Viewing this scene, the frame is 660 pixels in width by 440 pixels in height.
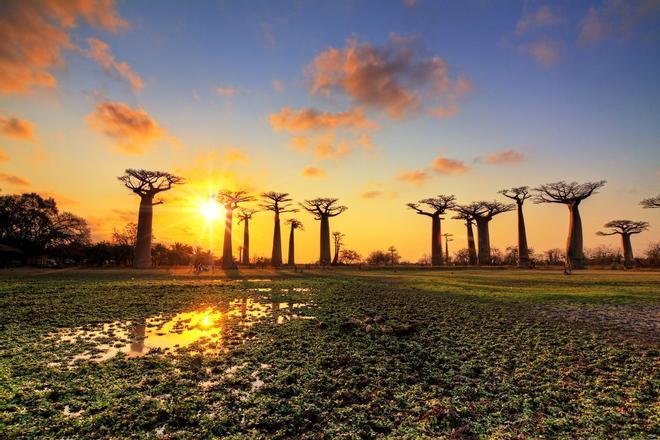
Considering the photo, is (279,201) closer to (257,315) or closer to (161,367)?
(257,315)

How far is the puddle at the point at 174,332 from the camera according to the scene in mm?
7465

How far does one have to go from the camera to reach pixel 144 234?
4441cm

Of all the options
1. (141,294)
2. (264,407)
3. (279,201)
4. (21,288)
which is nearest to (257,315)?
(264,407)

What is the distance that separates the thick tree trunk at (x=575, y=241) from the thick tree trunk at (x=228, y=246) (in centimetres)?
4405

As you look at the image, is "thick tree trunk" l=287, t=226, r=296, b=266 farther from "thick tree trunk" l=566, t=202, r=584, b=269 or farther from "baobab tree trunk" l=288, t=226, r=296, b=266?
"thick tree trunk" l=566, t=202, r=584, b=269

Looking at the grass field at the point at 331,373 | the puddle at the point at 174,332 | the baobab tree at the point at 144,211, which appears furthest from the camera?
the baobab tree at the point at 144,211

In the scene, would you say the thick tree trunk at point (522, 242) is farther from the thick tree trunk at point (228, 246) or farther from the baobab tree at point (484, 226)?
the thick tree trunk at point (228, 246)

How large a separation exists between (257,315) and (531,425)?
855 centimetres

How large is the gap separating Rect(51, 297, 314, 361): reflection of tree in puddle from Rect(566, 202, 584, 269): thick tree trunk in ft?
156

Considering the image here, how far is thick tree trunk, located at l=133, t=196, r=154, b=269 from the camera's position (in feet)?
144

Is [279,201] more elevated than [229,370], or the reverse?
[279,201]

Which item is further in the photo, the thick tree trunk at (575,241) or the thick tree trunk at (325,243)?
the thick tree trunk at (325,243)

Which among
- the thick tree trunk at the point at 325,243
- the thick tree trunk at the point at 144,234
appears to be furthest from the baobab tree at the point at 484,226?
the thick tree trunk at the point at 144,234

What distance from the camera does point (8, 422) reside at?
4.25 meters
